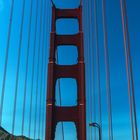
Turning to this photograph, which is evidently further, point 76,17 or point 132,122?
point 76,17

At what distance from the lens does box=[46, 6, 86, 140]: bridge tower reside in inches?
629

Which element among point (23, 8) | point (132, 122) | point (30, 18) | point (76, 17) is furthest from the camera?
point (76, 17)

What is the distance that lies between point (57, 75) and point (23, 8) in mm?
5425

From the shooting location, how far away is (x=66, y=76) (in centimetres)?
1738

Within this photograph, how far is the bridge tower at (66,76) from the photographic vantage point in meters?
16.0

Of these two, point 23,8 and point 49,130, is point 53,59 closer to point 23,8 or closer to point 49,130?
point 49,130

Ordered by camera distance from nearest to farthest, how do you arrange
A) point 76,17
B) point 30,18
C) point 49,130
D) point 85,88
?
point 30,18, point 49,130, point 85,88, point 76,17

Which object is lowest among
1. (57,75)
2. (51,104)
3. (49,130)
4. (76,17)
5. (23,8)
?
(49,130)

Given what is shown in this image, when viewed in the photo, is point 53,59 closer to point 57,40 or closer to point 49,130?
point 57,40

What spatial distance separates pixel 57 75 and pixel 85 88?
1.45 metres

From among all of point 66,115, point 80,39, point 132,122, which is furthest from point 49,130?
point 132,122

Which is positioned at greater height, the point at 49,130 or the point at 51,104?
the point at 51,104

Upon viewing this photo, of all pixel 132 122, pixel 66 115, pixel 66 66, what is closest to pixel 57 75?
pixel 66 66

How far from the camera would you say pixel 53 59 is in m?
17.8
